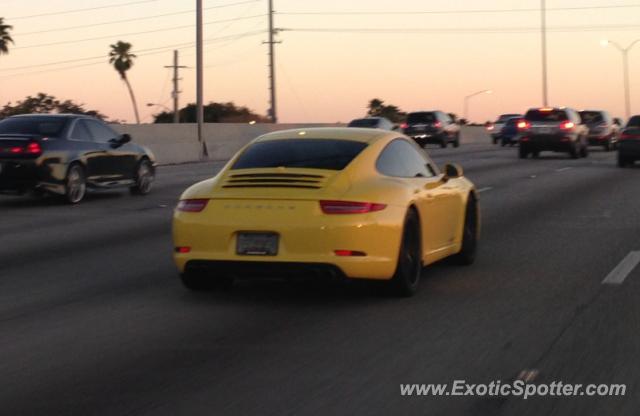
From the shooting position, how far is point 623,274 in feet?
37.3

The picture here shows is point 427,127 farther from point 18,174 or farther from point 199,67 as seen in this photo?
point 18,174

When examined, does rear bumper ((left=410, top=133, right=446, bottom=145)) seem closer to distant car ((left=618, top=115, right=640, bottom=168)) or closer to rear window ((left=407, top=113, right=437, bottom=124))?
rear window ((left=407, top=113, right=437, bottom=124))

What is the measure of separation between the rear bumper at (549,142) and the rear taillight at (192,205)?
3301 centimetres

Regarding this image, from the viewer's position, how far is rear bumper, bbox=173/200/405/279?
916 cm

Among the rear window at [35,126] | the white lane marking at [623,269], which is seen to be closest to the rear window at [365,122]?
the rear window at [35,126]

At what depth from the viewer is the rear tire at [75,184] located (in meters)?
19.9

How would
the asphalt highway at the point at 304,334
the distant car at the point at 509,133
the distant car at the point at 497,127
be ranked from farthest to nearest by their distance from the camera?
1. the distant car at the point at 497,127
2. the distant car at the point at 509,133
3. the asphalt highway at the point at 304,334

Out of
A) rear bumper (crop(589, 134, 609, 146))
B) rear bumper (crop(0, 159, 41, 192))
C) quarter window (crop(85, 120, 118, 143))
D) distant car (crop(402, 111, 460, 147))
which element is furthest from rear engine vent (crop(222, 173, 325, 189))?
distant car (crop(402, 111, 460, 147))

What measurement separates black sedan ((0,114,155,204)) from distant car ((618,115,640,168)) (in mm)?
16575

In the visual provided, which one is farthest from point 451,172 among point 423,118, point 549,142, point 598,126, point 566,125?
point 423,118

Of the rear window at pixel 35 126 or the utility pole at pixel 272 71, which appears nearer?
the rear window at pixel 35 126

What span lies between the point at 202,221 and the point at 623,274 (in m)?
4.17

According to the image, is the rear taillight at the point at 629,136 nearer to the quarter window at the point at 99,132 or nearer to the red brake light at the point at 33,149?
the quarter window at the point at 99,132

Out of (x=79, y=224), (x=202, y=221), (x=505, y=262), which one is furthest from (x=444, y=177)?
(x=79, y=224)
